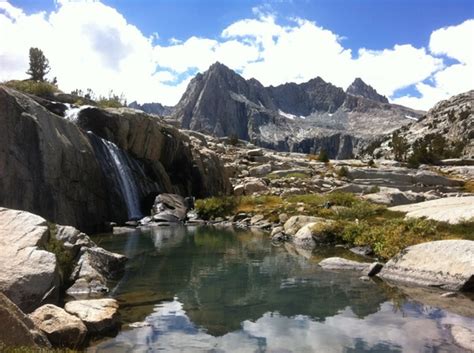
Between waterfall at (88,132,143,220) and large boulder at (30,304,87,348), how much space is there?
3273 cm

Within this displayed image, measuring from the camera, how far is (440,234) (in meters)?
25.5

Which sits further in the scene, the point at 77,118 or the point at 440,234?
the point at 77,118

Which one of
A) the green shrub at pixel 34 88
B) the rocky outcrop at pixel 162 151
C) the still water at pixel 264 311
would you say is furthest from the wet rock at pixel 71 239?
the green shrub at pixel 34 88

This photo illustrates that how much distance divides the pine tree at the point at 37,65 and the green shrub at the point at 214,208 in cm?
4486

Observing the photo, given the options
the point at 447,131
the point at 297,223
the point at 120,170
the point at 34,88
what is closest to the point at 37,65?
the point at 34,88

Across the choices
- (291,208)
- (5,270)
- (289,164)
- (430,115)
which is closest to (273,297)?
(5,270)

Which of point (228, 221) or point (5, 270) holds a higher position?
point (5, 270)

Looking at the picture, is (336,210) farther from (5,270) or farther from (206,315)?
(5,270)

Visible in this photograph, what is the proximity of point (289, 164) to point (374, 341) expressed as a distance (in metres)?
83.5

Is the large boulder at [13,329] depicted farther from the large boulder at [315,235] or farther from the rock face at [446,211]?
the rock face at [446,211]

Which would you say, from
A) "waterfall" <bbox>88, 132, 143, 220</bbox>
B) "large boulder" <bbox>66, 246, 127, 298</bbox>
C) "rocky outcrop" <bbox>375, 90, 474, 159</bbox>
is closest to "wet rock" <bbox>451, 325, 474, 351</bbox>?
"large boulder" <bbox>66, 246, 127, 298</bbox>

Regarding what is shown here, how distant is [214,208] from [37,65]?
1928 inches

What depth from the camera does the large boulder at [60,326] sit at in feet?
37.1

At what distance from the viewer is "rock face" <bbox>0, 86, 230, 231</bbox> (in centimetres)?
3044
